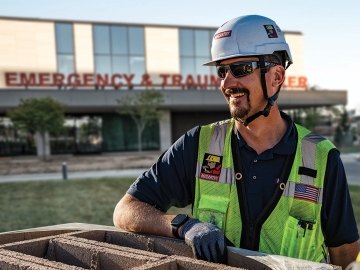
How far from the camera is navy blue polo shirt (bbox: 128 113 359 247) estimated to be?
7.57ft

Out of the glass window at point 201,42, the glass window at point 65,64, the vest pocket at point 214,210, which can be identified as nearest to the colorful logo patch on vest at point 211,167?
the vest pocket at point 214,210

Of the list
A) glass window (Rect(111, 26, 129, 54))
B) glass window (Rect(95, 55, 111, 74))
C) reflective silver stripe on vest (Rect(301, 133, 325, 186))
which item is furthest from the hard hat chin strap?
glass window (Rect(111, 26, 129, 54))

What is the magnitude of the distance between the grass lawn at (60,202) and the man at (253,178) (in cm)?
687

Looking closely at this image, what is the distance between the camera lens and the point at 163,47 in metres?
38.2

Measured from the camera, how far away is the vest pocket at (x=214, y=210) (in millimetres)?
2352

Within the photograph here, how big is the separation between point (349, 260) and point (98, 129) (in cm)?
3710

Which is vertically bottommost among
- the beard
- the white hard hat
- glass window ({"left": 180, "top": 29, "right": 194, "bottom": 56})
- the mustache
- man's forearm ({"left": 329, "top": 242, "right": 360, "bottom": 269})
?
man's forearm ({"left": 329, "top": 242, "right": 360, "bottom": 269})

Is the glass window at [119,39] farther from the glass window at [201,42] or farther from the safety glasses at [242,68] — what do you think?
the safety glasses at [242,68]

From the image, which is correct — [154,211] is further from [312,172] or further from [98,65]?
[98,65]

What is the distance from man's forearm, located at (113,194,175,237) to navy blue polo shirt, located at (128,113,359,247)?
9 centimetres

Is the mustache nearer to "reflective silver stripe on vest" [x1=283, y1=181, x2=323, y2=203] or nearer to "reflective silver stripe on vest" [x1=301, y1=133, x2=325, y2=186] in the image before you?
"reflective silver stripe on vest" [x1=301, y1=133, x2=325, y2=186]

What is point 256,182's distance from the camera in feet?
7.82

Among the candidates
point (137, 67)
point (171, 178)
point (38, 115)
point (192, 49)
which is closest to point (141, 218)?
point (171, 178)

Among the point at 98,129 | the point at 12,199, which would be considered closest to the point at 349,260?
the point at 12,199
